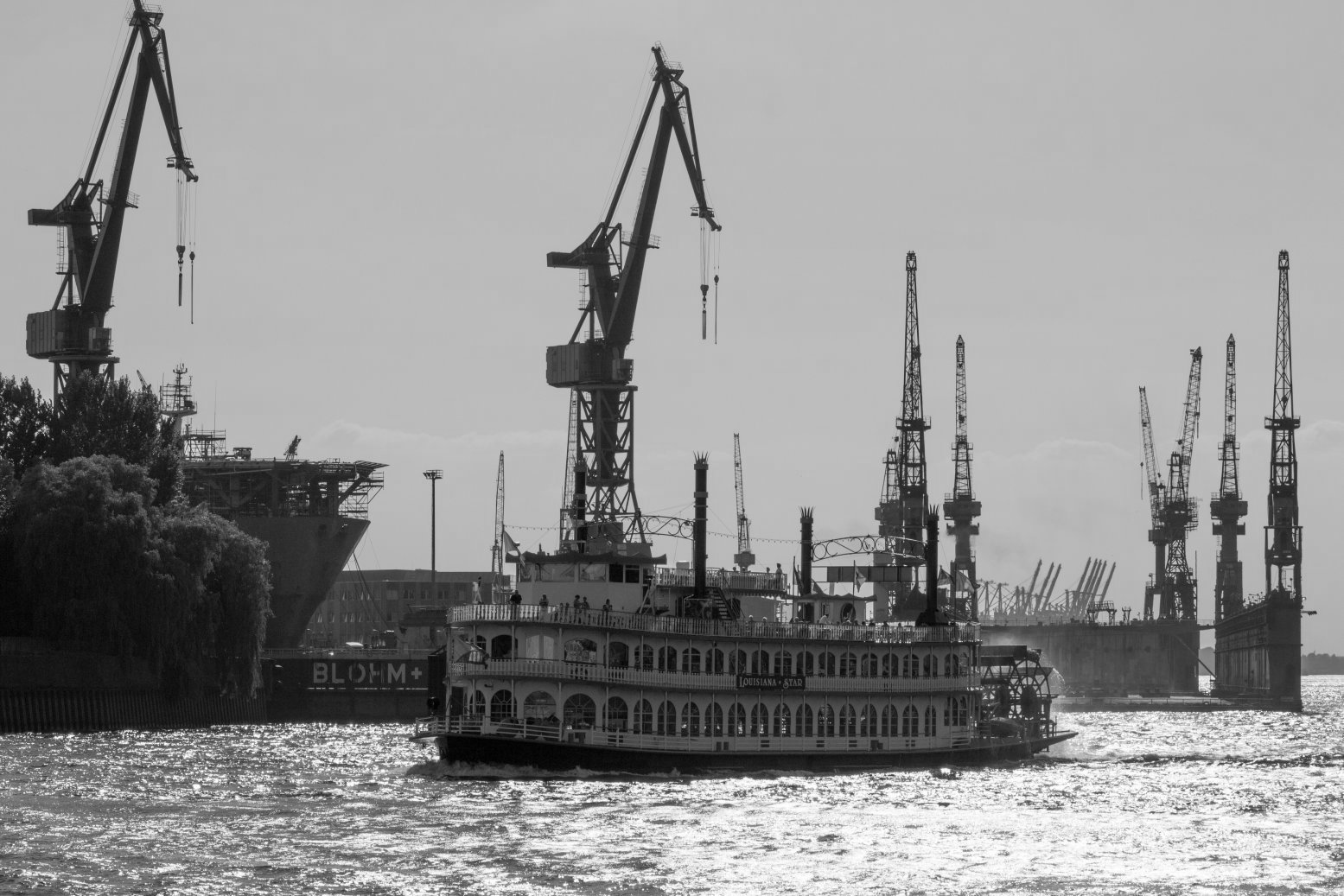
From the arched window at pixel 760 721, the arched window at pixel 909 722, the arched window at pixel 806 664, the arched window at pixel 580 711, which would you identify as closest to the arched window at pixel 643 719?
the arched window at pixel 580 711

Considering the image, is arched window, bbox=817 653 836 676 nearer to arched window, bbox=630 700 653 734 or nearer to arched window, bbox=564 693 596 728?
arched window, bbox=630 700 653 734

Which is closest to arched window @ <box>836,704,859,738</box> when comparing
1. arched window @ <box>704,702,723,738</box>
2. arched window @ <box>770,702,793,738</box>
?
arched window @ <box>770,702,793,738</box>

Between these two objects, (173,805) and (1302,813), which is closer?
(173,805)

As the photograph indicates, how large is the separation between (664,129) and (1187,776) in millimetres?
69081

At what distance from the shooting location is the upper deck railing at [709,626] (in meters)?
73.3

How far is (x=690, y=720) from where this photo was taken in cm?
7625

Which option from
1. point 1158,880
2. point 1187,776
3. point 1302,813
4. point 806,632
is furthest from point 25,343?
point 1158,880

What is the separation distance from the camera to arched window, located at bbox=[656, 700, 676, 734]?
75812mm

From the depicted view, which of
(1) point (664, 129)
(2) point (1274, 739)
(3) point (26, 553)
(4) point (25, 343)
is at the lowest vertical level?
(2) point (1274, 739)

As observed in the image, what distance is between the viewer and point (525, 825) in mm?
58250

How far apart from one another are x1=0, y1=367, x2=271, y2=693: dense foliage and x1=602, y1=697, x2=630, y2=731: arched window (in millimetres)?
36235

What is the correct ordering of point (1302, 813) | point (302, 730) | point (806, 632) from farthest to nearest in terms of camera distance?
1. point (302, 730)
2. point (806, 632)
3. point (1302, 813)

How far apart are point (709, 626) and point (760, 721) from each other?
15.0 ft

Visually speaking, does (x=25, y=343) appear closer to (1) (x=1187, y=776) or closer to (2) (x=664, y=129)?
(2) (x=664, y=129)
